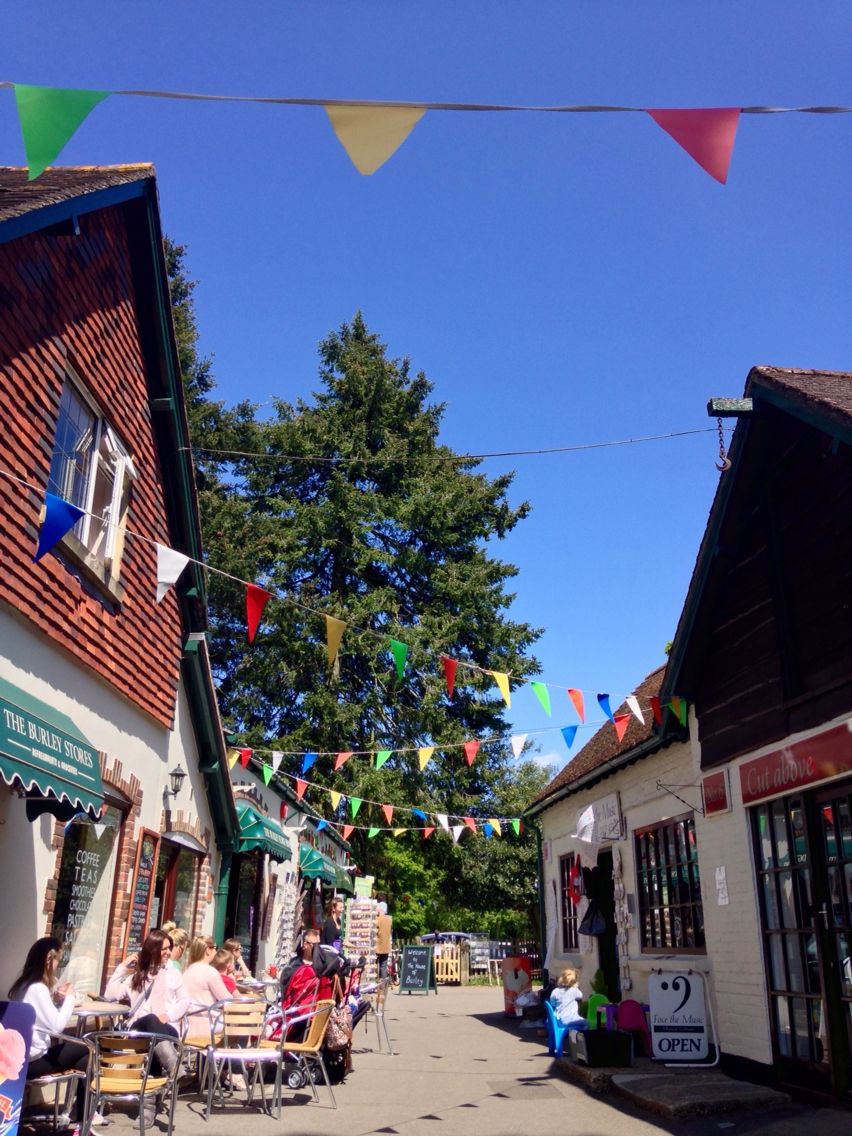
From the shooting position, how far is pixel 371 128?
4469mm

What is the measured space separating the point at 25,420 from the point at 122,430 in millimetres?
1907

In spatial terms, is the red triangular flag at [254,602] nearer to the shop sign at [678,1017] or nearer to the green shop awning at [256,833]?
the green shop awning at [256,833]

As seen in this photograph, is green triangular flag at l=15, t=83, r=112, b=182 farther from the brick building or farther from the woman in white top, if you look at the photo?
the woman in white top

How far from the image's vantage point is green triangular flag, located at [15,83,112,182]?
4348 millimetres

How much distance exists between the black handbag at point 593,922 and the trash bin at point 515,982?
3769mm

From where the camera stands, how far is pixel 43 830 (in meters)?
6.65

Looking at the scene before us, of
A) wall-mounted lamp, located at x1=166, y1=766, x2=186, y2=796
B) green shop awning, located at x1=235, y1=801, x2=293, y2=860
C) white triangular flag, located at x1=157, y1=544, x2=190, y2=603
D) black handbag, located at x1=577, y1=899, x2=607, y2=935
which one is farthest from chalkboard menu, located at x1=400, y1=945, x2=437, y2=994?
white triangular flag, located at x1=157, y1=544, x2=190, y2=603

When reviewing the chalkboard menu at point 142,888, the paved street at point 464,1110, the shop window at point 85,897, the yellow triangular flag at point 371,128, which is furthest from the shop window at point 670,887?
the yellow triangular flag at point 371,128

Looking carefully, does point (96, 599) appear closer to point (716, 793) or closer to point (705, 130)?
point (705, 130)

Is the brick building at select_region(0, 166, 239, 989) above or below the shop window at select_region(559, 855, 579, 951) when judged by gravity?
above

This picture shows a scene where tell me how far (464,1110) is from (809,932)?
10.2ft

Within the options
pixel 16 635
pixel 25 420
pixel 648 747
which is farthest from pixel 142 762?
pixel 648 747

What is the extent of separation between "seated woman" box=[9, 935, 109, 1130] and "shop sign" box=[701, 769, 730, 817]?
586 cm

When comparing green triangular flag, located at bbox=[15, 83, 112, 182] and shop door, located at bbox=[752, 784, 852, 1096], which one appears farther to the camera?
shop door, located at bbox=[752, 784, 852, 1096]
